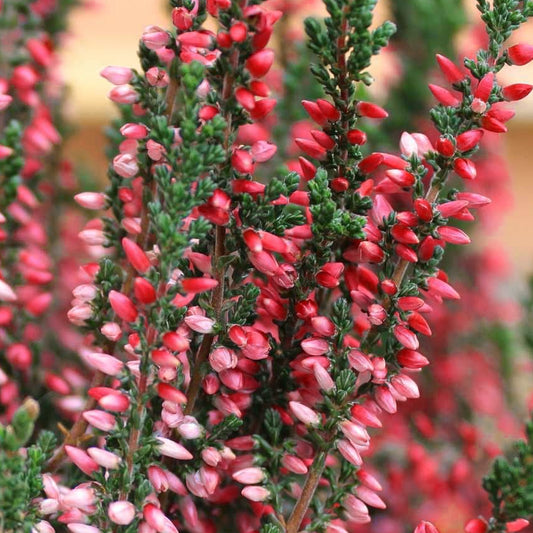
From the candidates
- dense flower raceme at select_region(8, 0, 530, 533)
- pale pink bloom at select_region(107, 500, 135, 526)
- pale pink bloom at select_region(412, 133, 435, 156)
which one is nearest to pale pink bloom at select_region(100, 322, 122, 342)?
dense flower raceme at select_region(8, 0, 530, 533)

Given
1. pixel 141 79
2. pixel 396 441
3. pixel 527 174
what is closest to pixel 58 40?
pixel 141 79

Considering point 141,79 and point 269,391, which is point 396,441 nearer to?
point 269,391

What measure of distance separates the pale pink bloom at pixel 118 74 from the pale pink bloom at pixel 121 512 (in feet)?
0.82

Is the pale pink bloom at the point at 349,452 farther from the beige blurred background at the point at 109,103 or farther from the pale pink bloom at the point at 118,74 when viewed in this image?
the beige blurred background at the point at 109,103

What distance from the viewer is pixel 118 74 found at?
50cm

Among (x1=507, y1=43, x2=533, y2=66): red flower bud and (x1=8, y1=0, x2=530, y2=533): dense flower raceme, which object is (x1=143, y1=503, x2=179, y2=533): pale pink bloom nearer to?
(x1=8, y1=0, x2=530, y2=533): dense flower raceme

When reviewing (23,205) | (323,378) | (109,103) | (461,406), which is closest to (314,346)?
(323,378)

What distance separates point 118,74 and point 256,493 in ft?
0.87

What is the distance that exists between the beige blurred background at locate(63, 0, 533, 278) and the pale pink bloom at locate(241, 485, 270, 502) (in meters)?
1.59

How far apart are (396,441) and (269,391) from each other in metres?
0.39

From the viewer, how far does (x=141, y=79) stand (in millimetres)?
493

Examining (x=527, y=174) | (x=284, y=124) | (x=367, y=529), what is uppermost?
(x=527, y=174)

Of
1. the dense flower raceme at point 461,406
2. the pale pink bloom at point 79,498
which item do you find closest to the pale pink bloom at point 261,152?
the pale pink bloom at point 79,498

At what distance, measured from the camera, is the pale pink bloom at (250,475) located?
471 millimetres
